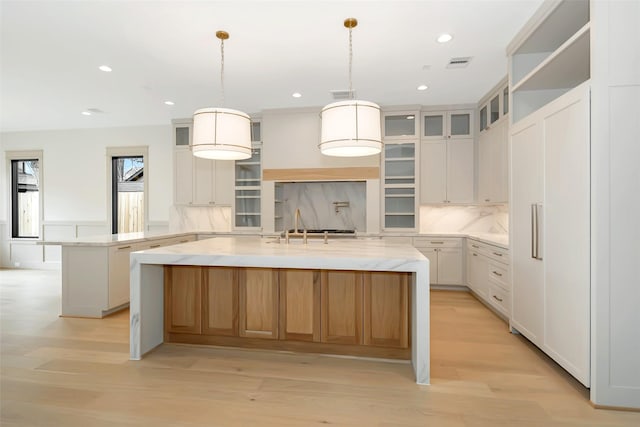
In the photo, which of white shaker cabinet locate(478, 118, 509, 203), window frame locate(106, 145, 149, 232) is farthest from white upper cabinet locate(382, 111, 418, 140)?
window frame locate(106, 145, 149, 232)

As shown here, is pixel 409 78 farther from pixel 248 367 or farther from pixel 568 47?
pixel 248 367

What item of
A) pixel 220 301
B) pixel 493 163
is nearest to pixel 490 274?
pixel 493 163

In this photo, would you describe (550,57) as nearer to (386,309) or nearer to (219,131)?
(386,309)

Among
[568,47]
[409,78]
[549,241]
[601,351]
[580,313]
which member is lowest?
[601,351]

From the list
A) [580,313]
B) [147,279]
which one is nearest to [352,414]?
[580,313]

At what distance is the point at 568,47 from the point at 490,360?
7.80 feet

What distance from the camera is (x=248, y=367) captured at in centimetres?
251

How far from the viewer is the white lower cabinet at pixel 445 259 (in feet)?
16.4

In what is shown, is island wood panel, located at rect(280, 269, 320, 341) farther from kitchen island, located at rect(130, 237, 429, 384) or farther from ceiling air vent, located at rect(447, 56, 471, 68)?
ceiling air vent, located at rect(447, 56, 471, 68)

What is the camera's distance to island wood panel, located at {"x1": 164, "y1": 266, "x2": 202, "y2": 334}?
9.39 feet

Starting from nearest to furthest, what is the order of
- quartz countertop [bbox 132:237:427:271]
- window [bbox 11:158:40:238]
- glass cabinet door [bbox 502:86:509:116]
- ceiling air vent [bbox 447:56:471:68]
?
1. quartz countertop [bbox 132:237:427:271]
2. ceiling air vent [bbox 447:56:471:68]
3. glass cabinet door [bbox 502:86:509:116]
4. window [bbox 11:158:40:238]

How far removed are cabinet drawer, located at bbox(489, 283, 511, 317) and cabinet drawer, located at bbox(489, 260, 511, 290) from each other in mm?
66

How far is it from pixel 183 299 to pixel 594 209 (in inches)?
120

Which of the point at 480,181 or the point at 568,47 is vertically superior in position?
the point at 568,47
